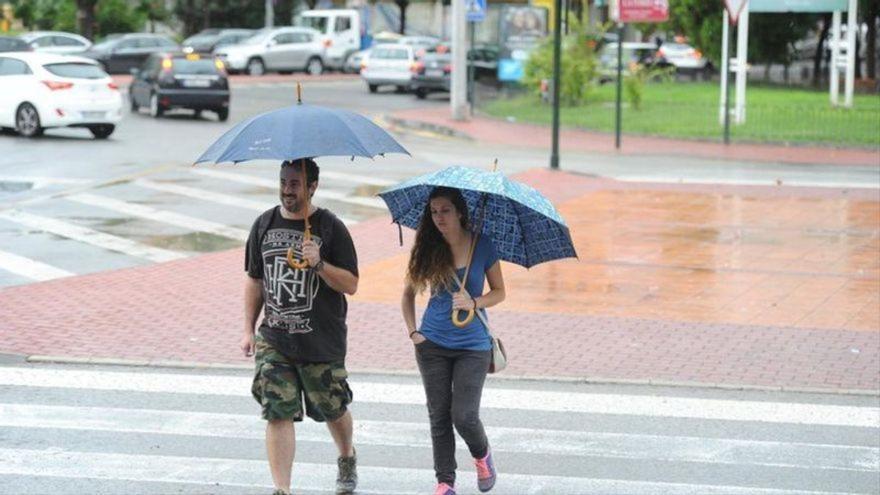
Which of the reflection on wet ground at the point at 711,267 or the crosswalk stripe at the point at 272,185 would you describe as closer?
the reflection on wet ground at the point at 711,267

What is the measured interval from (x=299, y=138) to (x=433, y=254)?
34.2 inches

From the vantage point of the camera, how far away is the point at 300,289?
6992 mm

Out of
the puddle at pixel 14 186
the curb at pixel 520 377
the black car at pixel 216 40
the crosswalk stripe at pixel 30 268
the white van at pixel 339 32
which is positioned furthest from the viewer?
the white van at pixel 339 32

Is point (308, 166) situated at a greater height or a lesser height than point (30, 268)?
greater

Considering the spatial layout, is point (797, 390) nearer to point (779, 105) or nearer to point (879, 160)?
point (879, 160)

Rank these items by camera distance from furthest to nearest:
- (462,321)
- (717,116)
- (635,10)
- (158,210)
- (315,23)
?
(315,23) → (717,116) → (635,10) → (158,210) → (462,321)

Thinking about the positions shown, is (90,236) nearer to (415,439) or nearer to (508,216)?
(415,439)

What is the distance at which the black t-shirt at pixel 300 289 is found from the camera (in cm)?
698

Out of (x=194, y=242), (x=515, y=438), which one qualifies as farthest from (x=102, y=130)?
(x=515, y=438)

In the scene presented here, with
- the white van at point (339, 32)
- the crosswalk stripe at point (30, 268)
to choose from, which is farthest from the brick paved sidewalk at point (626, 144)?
the white van at point (339, 32)

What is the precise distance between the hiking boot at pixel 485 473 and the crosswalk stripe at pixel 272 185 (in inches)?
478

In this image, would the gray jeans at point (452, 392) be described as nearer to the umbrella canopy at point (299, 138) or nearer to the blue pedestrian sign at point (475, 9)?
the umbrella canopy at point (299, 138)

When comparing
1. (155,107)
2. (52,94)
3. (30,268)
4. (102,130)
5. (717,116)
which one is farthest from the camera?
(155,107)

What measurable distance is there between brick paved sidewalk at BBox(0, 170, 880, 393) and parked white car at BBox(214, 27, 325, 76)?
3529 cm
